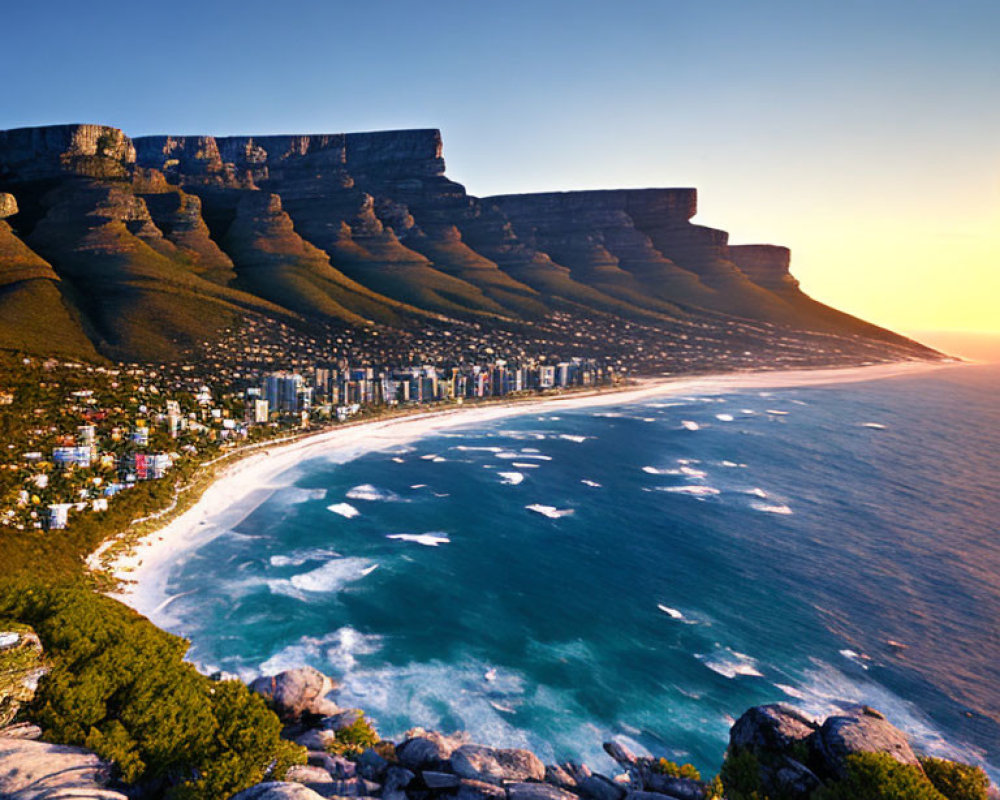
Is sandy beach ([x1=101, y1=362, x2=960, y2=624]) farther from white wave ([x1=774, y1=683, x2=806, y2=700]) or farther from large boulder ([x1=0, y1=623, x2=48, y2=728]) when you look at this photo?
white wave ([x1=774, y1=683, x2=806, y2=700])

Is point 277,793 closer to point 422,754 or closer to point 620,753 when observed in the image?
point 422,754

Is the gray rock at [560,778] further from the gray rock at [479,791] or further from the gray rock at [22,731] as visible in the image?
the gray rock at [22,731]

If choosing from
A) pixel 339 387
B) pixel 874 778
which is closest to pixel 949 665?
pixel 874 778

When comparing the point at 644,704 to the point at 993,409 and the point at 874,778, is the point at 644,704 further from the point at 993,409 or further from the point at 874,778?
the point at 993,409

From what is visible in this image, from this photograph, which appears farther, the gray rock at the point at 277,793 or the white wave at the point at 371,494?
the white wave at the point at 371,494

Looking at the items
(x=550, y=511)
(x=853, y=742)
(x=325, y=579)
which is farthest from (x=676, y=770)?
(x=550, y=511)

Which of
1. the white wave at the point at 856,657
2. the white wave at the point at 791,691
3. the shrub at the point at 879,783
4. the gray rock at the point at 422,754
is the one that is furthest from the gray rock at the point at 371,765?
the white wave at the point at 856,657
